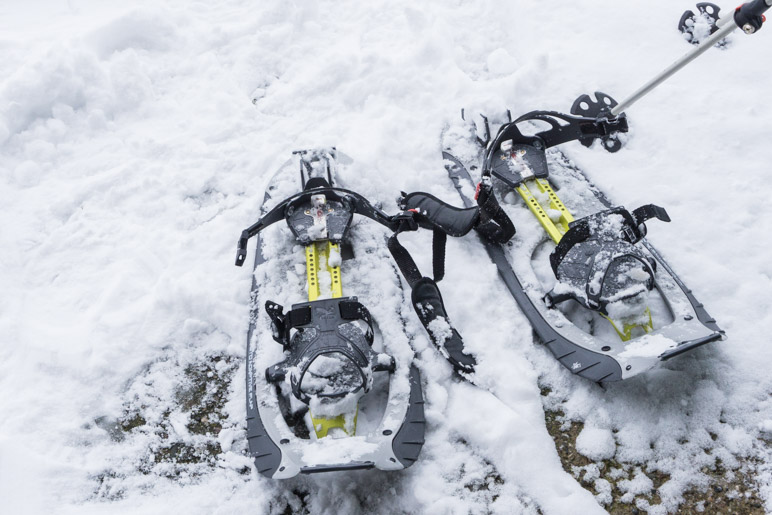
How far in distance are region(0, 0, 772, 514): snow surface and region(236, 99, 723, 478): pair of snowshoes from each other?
0.14m

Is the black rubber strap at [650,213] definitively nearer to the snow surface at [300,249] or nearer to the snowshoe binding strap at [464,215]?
the snow surface at [300,249]

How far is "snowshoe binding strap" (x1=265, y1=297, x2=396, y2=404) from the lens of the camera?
265 centimetres

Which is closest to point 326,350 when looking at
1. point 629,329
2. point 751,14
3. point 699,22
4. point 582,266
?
point 582,266

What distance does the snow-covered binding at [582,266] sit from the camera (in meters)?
2.79

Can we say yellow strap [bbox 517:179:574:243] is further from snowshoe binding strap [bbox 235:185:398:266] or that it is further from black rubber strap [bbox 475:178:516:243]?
snowshoe binding strap [bbox 235:185:398:266]

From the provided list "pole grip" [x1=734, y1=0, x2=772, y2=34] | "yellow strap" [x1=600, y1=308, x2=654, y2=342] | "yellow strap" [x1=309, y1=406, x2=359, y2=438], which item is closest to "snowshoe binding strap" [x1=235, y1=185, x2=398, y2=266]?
"yellow strap" [x1=309, y1=406, x2=359, y2=438]

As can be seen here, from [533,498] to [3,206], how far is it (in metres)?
3.70

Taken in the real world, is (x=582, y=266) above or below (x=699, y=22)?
below

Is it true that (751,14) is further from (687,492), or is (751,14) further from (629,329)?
(687,492)

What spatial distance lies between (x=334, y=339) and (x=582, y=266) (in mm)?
1379

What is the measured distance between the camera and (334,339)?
278 centimetres

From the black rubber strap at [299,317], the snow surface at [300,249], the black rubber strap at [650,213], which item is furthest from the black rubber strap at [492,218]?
the black rubber strap at [299,317]

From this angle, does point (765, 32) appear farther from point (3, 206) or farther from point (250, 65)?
point (3, 206)

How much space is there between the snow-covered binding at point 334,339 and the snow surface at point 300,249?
0.14 meters
